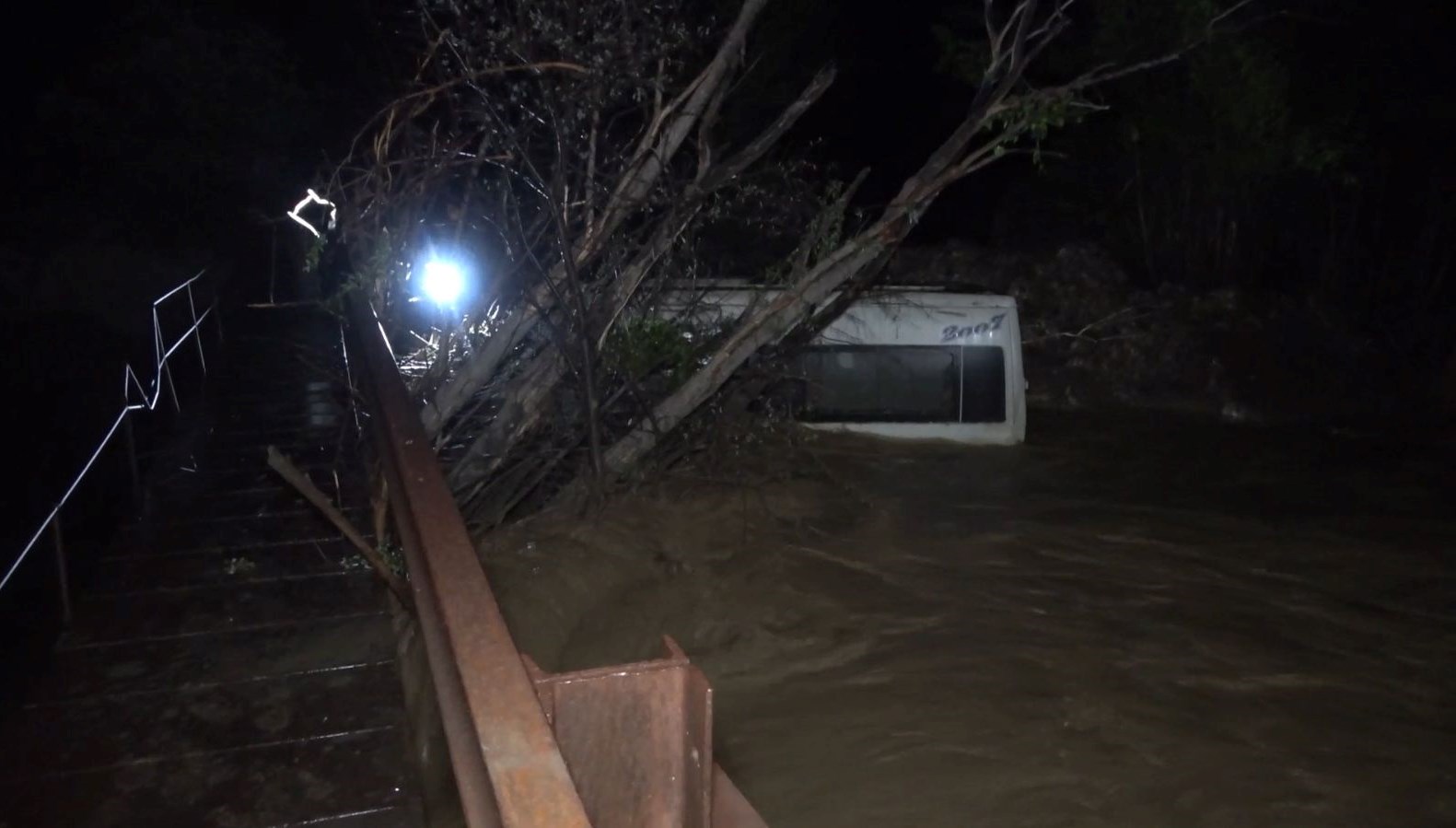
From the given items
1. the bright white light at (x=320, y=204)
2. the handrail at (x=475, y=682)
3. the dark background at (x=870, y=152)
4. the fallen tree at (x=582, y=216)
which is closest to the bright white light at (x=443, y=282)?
the fallen tree at (x=582, y=216)

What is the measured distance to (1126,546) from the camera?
8562mm

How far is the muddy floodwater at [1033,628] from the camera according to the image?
540 centimetres

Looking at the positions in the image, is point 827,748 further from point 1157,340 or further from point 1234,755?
point 1157,340

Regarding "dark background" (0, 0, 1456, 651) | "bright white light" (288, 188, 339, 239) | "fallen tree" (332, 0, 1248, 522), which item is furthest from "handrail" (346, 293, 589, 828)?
"dark background" (0, 0, 1456, 651)

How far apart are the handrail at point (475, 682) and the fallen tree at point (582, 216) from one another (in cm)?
446

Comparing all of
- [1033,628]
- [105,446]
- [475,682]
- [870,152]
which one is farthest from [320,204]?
[870,152]

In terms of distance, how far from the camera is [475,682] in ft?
5.96

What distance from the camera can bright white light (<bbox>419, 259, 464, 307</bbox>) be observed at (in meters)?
7.68

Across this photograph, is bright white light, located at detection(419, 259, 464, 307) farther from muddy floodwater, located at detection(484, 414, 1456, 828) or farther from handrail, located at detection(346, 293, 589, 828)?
handrail, located at detection(346, 293, 589, 828)

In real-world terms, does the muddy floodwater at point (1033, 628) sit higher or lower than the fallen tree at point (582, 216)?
lower

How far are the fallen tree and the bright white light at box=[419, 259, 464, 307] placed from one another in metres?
0.13

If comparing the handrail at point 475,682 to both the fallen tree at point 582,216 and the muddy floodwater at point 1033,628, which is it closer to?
the muddy floodwater at point 1033,628

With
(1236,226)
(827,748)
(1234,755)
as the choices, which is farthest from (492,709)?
(1236,226)

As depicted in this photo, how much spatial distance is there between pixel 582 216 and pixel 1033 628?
3899 millimetres
